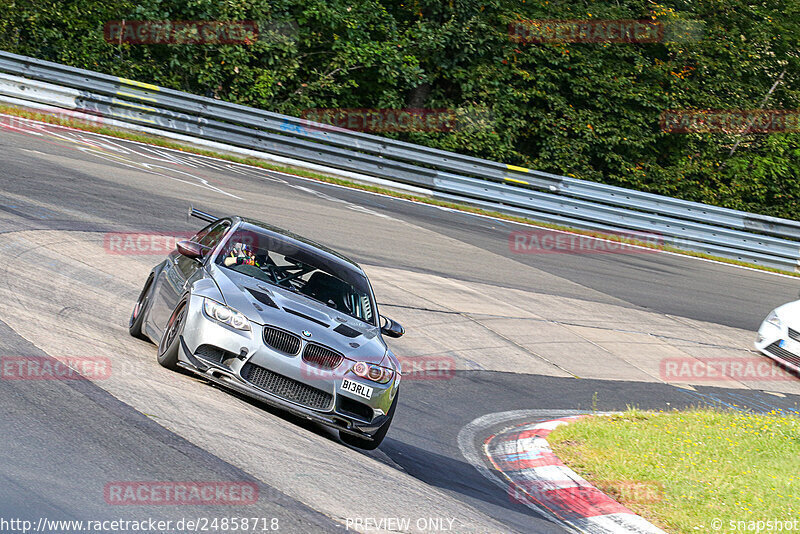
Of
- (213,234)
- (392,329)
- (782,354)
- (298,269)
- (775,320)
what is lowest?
(782,354)

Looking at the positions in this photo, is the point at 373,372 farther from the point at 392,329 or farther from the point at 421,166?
the point at 421,166

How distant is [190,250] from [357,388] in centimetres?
205

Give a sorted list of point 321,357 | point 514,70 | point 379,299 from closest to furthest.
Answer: point 321,357, point 379,299, point 514,70

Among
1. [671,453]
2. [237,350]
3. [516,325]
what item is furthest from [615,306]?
[237,350]

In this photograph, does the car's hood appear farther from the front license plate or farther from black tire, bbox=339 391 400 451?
black tire, bbox=339 391 400 451

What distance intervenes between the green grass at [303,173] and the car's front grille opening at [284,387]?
50.8 feet

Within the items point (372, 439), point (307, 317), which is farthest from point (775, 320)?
point (307, 317)

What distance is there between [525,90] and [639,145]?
3904 mm

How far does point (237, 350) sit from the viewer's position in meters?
6.95

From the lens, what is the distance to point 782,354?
15.0 m

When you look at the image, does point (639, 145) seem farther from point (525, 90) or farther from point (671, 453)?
point (671, 453)

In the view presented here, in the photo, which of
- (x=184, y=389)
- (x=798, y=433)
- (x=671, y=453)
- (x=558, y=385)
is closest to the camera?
(x=184, y=389)

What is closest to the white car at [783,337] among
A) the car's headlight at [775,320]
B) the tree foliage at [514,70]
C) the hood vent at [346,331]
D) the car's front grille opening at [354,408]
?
the car's headlight at [775,320]

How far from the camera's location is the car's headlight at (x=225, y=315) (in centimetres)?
704
